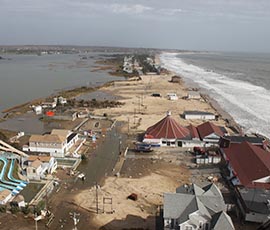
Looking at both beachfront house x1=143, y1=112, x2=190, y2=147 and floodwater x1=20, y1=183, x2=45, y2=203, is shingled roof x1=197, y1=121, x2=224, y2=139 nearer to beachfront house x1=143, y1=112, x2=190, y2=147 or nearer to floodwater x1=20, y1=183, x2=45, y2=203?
beachfront house x1=143, y1=112, x2=190, y2=147

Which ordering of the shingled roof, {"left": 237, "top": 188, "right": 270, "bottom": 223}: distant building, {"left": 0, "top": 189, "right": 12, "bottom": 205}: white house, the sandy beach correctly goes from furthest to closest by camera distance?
1. the shingled roof
2. {"left": 0, "top": 189, "right": 12, "bottom": 205}: white house
3. the sandy beach
4. {"left": 237, "top": 188, "right": 270, "bottom": 223}: distant building

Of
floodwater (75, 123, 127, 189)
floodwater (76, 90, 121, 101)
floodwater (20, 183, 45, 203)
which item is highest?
floodwater (20, 183, 45, 203)

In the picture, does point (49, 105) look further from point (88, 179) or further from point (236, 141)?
point (236, 141)

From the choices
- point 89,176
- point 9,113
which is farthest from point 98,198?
point 9,113

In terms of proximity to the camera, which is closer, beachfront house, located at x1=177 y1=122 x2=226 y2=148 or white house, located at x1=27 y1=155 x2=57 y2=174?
white house, located at x1=27 y1=155 x2=57 y2=174

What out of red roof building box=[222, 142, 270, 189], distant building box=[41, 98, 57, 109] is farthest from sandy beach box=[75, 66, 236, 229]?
distant building box=[41, 98, 57, 109]

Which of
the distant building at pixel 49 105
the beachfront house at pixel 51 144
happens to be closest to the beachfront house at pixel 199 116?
the beachfront house at pixel 51 144

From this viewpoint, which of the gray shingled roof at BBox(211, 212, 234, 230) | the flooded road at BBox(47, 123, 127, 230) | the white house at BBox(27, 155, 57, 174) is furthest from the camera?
the white house at BBox(27, 155, 57, 174)
